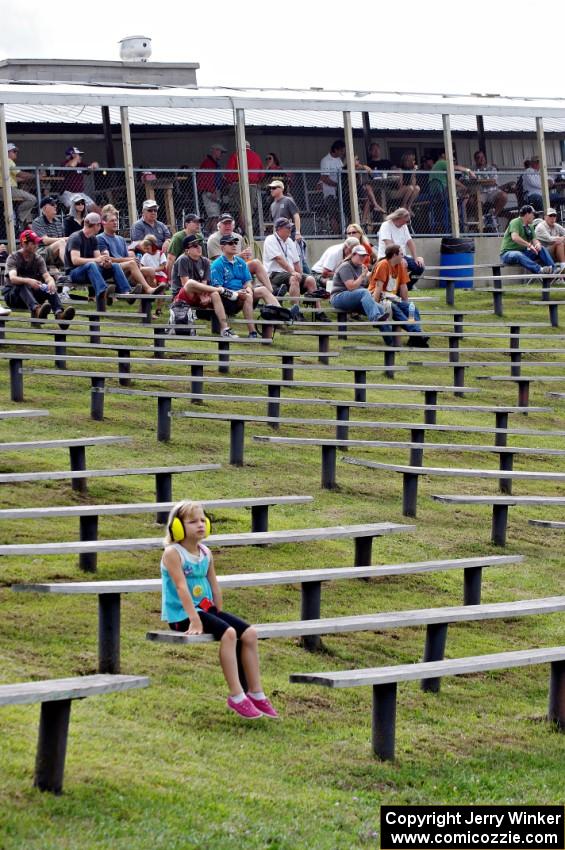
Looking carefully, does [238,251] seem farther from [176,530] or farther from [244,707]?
[244,707]

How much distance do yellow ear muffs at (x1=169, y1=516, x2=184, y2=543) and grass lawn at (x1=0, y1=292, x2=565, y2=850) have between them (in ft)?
2.57

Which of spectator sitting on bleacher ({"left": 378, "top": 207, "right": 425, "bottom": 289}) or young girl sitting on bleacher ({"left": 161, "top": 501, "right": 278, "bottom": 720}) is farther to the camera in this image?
spectator sitting on bleacher ({"left": 378, "top": 207, "right": 425, "bottom": 289})

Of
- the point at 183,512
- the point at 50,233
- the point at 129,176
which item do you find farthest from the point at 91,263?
the point at 183,512

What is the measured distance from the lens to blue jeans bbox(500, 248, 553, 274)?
Answer: 2320 centimetres

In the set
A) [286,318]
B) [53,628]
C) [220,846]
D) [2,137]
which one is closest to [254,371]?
[286,318]

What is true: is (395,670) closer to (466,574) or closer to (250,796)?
(250,796)

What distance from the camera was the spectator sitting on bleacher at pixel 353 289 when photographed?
59.9 ft

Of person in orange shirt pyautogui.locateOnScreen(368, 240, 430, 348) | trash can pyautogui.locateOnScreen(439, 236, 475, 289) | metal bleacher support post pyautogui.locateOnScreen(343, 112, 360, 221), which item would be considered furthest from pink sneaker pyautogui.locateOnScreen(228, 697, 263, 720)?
trash can pyautogui.locateOnScreen(439, 236, 475, 289)

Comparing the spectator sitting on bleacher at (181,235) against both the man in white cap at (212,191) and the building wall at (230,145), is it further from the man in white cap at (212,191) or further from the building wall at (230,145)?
the building wall at (230,145)

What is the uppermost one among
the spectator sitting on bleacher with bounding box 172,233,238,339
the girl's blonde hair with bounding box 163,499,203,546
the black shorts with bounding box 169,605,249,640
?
the spectator sitting on bleacher with bounding box 172,233,238,339

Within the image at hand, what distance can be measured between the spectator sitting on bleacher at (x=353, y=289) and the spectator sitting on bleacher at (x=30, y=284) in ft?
12.4

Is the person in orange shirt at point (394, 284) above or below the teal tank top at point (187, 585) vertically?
above

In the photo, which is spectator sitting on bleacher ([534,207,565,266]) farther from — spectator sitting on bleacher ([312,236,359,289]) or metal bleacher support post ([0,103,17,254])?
metal bleacher support post ([0,103,17,254])

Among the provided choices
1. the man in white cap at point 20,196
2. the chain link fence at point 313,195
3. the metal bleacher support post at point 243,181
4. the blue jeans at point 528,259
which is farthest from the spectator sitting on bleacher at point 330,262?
the blue jeans at point 528,259
